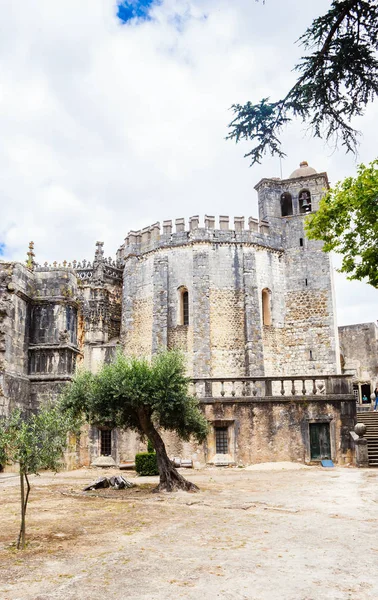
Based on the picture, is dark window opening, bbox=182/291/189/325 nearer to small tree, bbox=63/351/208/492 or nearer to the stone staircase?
the stone staircase

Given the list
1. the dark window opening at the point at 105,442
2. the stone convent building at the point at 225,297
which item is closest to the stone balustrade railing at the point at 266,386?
the stone convent building at the point at 225,297

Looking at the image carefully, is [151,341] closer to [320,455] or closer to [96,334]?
[96,334]

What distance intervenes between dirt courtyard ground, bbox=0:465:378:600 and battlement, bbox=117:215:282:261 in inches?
835

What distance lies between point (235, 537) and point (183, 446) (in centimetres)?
1225

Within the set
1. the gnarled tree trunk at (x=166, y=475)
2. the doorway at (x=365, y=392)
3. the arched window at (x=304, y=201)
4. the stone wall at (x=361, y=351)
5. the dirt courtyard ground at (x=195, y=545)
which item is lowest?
the dirt courtyard ground at (x=195, y=545)

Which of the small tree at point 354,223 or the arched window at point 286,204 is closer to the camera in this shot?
the small tree at point 354,223

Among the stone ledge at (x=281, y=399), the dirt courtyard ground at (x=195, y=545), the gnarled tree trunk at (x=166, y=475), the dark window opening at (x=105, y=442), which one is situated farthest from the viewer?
the dark window opening at (x=105, y=442)

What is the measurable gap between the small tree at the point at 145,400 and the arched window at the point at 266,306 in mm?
19065

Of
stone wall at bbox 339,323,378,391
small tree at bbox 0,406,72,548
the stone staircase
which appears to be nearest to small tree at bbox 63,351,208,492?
small tree at bbox 0,406,72,548

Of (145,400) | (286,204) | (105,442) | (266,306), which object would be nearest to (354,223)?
(145,400)

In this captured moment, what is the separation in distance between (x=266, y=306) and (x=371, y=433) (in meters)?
14.2

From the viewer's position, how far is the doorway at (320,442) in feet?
63.3

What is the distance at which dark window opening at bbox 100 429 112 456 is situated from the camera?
24.2m

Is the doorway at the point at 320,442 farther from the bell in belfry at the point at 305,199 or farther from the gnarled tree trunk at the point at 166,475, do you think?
the bell in belfry at the point at 305,199
